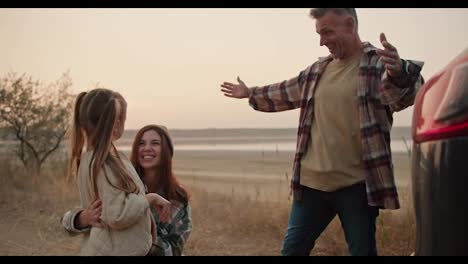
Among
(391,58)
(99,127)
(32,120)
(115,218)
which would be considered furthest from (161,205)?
(32,120)

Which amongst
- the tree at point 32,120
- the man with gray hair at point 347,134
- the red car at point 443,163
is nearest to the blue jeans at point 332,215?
the man with gray hair at point 347,134

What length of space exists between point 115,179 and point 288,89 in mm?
1129

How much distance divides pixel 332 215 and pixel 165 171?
2.80 feet

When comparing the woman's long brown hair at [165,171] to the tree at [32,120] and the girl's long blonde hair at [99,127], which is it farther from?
the tree at [32,120]

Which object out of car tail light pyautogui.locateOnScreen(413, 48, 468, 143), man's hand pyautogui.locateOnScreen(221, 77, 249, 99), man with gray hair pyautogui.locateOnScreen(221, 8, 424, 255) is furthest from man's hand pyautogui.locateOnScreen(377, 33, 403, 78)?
man's hand pyautogui.locateOnScreen(221, 77, 249, 99)

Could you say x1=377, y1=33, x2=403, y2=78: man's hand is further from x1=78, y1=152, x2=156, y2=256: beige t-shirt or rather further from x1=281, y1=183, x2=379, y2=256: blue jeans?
x1=78, y1=152, x2=156, y2=256: beige t-shirt

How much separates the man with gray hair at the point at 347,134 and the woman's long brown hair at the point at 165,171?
1.90 ft

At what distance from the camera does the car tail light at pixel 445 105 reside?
1.80 m

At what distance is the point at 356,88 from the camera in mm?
2764

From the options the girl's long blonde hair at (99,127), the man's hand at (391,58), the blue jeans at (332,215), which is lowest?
the blue jeans at (332,215)

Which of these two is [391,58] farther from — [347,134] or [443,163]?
[443,163]

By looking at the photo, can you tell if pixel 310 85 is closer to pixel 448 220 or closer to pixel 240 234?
pixel 448 220

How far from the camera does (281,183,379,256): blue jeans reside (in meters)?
2.73
